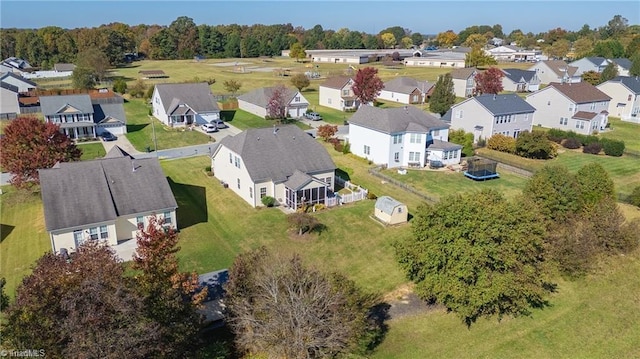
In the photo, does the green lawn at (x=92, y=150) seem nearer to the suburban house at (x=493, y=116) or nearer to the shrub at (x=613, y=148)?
the suburban house at (x=493, y=116)

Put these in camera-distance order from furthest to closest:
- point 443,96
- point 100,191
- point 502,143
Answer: point 443,96, point 502,143, point 100,191

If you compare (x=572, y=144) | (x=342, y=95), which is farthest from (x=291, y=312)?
(x=342, y=95)

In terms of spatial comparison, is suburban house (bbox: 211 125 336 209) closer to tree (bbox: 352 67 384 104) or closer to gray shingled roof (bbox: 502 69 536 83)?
tree (bbox: 352 67 384 104)

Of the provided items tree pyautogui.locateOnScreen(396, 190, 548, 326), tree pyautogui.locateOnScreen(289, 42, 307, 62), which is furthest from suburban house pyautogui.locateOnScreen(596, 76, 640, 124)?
tree pyautogui.locateOnScreen(289, 42, 307, 62)

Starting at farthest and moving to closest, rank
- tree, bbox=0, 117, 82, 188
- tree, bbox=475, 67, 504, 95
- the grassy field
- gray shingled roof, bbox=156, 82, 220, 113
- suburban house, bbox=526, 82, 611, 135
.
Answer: tree, bbox=475, 67, 504, 95
gray shingled roof, bbox=156, 82, 220, 113
suburban house, bbox=526, 82, 611, 135
the grassy field
tree, bbox=0, 117, 82, 188

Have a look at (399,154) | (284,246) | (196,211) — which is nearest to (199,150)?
(196,211)

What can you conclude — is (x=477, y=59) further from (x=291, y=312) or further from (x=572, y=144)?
(x=291, y=312)
